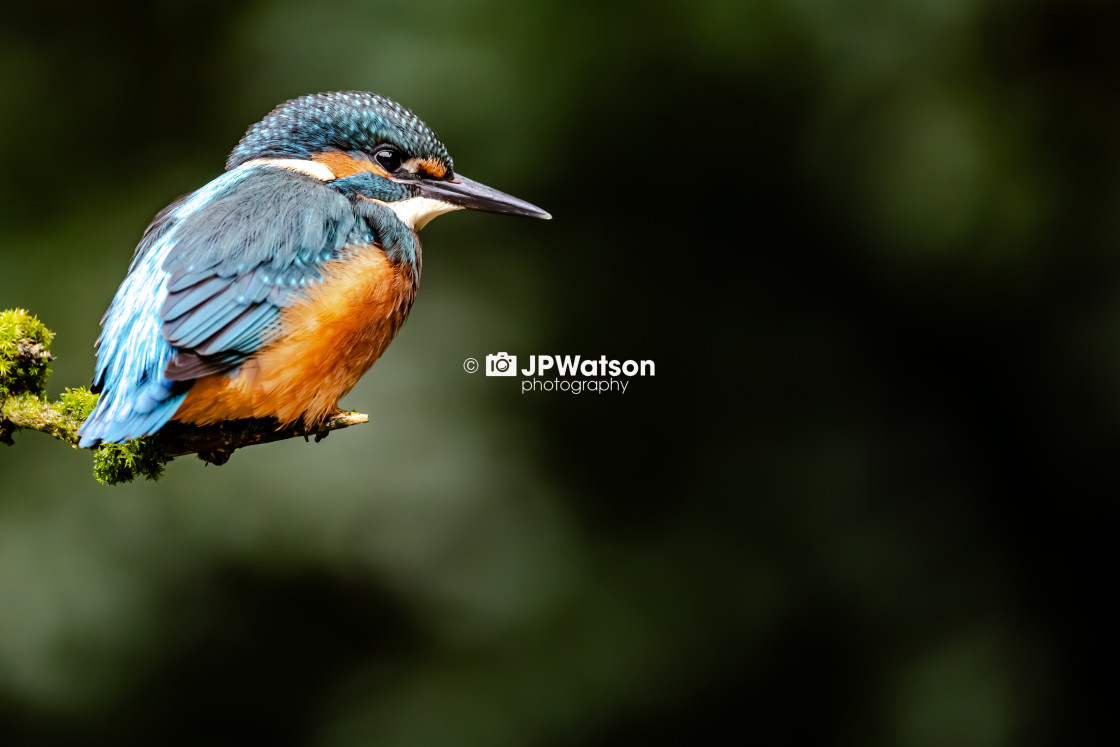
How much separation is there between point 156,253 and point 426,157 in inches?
16.1

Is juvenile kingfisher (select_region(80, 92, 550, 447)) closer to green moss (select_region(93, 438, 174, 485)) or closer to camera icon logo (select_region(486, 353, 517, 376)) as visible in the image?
green moss (select_region(93, 438, 174, 485))

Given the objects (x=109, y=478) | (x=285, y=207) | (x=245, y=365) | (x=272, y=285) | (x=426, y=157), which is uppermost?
(x=426, y=157)

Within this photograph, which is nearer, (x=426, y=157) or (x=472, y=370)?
(x=426, y=157)

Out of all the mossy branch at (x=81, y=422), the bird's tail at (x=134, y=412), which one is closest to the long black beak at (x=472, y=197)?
the mossy branch at (x=81, y=422)

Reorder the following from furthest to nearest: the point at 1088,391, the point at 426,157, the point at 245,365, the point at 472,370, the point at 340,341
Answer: the point at 1088,391
the point at 472,370
the point at 426,157
the point at 340,341
the point at 245,365

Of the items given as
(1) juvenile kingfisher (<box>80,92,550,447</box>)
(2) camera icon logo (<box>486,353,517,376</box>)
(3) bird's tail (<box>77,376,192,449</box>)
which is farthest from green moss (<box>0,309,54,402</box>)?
(2) camera icon logo (<box>486,353,517,376</box>)

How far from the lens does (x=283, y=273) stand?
4.48 ft

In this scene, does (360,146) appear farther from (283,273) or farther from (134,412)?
(134,412)

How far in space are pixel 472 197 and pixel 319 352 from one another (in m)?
0.38

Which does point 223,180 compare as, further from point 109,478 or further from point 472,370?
point 472,370

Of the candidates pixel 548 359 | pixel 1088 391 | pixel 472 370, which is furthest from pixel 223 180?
pixel 1088 391

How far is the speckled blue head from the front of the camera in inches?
60.2

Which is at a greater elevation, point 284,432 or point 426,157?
point 426,157

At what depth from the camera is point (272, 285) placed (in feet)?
4.43
